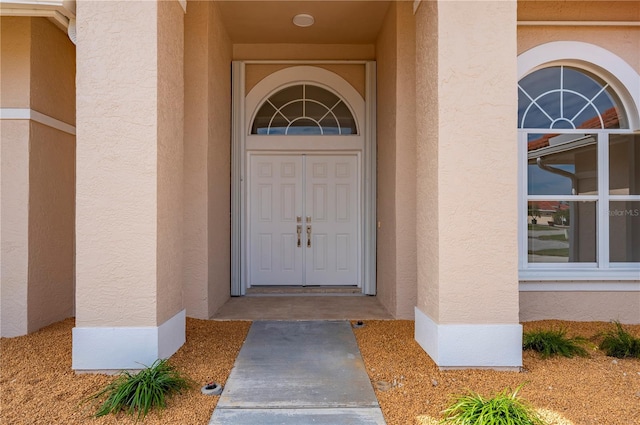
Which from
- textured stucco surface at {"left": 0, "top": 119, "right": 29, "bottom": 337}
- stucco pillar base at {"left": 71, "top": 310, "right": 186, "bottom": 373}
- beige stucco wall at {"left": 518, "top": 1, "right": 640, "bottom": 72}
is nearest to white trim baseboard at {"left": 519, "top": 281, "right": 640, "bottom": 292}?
beige stucco wall at {"left": 518, "top": 1, "right": 640, "bottom": 72}

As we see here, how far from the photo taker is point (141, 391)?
305 cm

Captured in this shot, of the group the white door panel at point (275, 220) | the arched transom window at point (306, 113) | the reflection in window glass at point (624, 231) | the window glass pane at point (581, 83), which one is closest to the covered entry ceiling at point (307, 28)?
the arched transom window at point (306, 113)

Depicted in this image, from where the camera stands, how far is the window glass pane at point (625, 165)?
17.7 ft

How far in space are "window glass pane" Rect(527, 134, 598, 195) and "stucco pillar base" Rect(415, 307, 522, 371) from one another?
7.67ft

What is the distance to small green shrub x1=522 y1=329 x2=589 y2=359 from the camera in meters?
4.09

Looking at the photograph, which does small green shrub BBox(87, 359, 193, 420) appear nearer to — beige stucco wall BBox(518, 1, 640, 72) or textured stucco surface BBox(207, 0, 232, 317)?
textured stucco surface BBox(207, 0, 232, 317)

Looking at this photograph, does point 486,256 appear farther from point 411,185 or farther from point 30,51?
point 30,51

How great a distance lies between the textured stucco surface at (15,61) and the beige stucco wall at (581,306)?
6555 mm

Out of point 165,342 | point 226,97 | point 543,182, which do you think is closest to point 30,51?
point 226,97

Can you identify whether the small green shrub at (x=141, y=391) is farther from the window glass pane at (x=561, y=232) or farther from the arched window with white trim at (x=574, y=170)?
the window glass pane at (x=561, y=232)

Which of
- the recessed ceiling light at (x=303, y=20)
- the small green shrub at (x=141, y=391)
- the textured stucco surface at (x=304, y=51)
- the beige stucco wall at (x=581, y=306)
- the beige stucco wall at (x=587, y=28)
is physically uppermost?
the recessed ceiling light at (x=303, y=20)

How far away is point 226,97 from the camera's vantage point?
652cm

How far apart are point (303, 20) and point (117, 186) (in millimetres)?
3931

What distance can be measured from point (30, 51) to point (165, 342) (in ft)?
12.5
